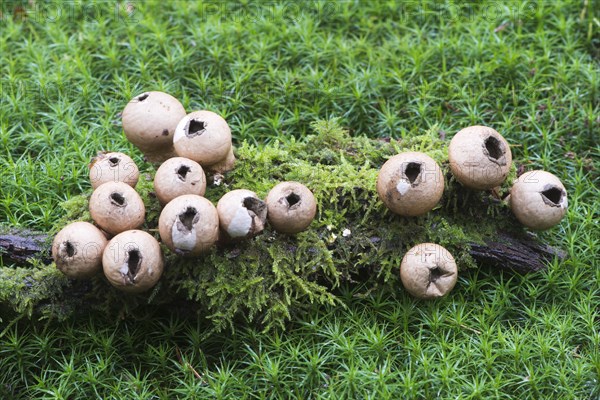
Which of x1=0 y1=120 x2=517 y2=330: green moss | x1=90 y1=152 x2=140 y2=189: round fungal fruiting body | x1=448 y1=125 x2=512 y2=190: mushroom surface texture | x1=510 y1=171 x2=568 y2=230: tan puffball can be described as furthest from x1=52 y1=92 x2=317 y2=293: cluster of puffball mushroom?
x1=510 y1=171 x2=568 y2=230: tan puffball

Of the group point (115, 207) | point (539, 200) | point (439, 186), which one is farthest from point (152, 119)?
point (539, 200)

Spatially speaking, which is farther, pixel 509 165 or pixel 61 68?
pixel 61 68

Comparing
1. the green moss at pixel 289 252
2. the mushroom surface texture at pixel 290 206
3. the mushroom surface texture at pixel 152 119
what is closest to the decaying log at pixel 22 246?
the green moss at pixel 289 252

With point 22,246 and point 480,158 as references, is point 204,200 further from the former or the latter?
point 480,158

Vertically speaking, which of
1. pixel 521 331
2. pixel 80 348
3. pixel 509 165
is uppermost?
pixel 509 165

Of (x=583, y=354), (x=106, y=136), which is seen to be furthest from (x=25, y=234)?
(x=583, y=354)

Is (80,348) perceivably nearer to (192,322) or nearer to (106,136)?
(192,322)
